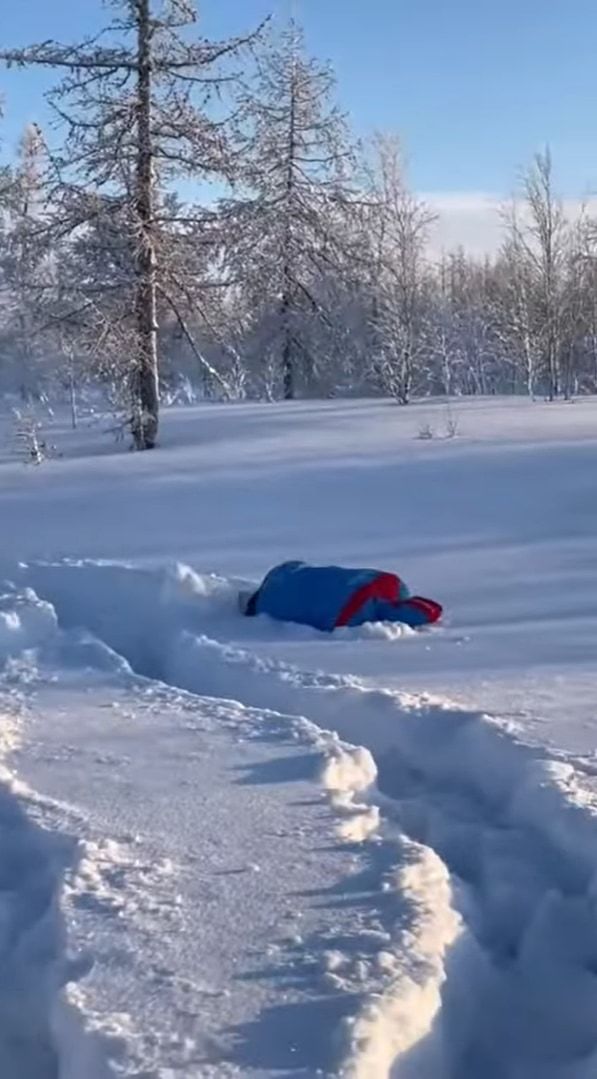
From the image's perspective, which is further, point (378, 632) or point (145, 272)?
point (145, 272)

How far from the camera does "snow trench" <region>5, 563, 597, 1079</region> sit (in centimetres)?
343

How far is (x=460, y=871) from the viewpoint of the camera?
4562 mm

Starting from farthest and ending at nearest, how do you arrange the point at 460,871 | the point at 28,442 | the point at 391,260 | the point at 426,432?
the point at 391,260 < the point at 28,442 < the point at 426,432 < the point at 460,871

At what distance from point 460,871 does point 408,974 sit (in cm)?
102

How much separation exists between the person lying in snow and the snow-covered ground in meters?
0.17

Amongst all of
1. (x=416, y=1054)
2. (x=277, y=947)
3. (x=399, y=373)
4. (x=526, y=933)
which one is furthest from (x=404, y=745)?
(x=399, y=373)

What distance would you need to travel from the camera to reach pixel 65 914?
3.98 metres

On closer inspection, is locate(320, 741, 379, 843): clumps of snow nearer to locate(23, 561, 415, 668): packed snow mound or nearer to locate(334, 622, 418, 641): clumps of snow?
locate(334, 622, 418, 641): clumps of snow

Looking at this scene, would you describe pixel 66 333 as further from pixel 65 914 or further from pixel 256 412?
pixel 65 914

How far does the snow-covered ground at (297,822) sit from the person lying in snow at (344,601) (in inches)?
6.6

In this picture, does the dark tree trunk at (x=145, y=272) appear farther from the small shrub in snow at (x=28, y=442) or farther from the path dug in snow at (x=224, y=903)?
the path dug in snow at (x=224, y=903)

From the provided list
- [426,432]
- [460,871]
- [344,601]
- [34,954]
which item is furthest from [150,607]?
[426,432]

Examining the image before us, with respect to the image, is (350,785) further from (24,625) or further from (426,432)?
(426,432)

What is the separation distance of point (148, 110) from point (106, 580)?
31.7 feet
